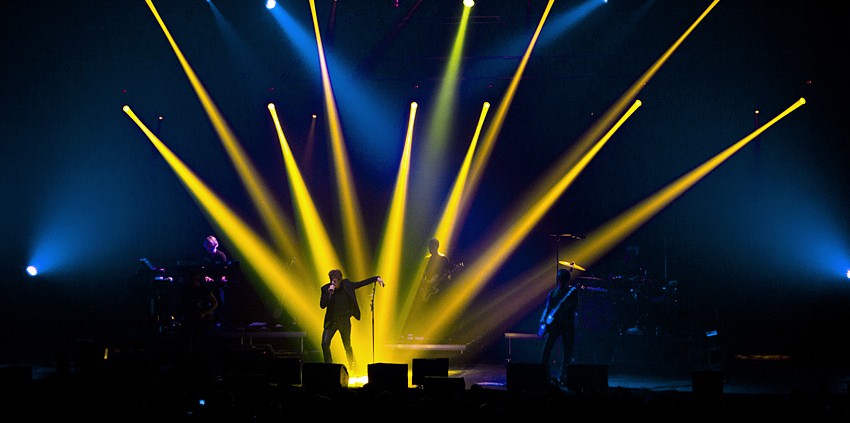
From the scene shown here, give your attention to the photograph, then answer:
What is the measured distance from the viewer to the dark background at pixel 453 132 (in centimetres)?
1448

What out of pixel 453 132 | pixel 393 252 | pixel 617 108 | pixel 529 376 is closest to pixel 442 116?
pixel 453 132

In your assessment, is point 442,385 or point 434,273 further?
point 434,273

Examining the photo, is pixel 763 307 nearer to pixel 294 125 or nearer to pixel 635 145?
pixel 635 145

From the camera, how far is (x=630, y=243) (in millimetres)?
16016

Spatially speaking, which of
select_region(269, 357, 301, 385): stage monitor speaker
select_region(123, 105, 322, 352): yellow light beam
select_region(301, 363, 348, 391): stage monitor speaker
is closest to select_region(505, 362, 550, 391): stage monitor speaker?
select_region(301, 363, 348, 391): stage monitor speaker

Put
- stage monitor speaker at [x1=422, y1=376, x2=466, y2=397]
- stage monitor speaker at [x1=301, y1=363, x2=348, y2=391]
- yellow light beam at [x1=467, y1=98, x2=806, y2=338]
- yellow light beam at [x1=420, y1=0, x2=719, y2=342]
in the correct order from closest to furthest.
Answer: stage monitor speaker at [x1=422, y1=376, x2=466, y2=397] → stage monitor speaker at [x1=301, y1=363, x2=348, y2=391] → yellow light beam at [x1=420, y1=0, x2=719, y2=342] → yellow light beam at [x1=467, y1=98, x2=806, y2=338]

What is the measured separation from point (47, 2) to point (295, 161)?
18.0 feet

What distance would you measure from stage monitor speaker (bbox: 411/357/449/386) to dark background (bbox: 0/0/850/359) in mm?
6581

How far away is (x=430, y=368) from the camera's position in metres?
9.52

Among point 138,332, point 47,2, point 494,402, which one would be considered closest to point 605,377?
point 494,402

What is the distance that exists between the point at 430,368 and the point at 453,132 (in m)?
7.88

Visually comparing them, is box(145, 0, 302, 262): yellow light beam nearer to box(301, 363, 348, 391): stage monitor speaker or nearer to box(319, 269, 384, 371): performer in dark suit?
box(319, 269, 384, 371): performer in dark suit

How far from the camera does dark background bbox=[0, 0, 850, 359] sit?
47.5ft

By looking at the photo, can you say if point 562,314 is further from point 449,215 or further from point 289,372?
point 449,215
